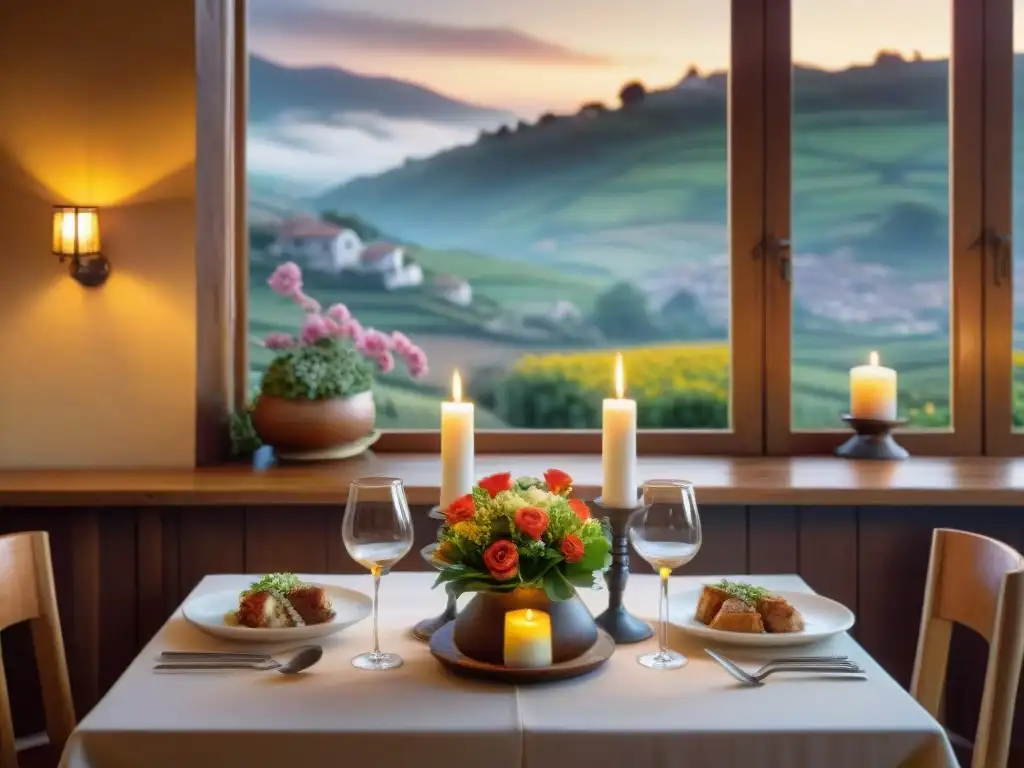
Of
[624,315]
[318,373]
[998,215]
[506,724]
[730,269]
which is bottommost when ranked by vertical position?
[506,724]

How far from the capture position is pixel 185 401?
246cm

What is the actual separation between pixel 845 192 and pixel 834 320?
12.8 inches

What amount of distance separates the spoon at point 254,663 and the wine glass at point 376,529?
60 mm

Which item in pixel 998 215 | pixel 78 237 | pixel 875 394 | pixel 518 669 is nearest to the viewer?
pixel 518 669

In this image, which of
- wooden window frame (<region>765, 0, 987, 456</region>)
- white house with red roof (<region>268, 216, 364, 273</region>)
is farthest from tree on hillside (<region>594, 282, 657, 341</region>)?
white house with red roof (<region>268, 216, 364, 273</region>)

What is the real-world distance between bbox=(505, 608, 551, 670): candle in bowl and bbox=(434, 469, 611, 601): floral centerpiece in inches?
1.5

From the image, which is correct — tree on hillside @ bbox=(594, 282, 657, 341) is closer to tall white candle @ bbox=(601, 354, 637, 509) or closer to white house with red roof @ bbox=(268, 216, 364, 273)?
white house with red roof @ bbox=(268, 216, 364, 273)

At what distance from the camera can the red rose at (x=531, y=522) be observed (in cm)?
130

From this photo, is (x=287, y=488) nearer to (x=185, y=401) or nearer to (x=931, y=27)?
(x=185, y=401)

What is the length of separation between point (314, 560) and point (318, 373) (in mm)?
459

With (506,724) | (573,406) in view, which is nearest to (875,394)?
(573,406)

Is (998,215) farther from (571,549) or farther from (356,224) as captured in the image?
(571,549)

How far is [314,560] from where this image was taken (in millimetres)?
2234

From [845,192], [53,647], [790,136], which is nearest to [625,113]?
[790,136]
